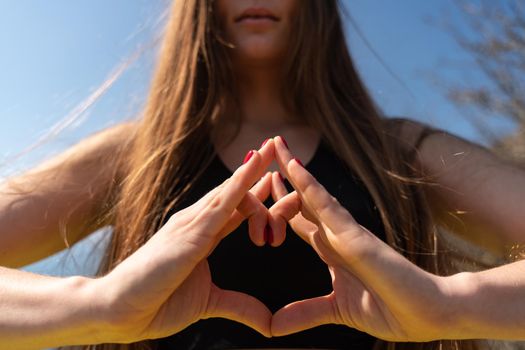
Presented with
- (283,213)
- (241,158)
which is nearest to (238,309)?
(283,213)

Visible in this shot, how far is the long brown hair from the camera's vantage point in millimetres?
1512

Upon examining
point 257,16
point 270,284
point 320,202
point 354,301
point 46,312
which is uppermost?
Result: point 257,16

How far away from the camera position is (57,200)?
1.57 meters

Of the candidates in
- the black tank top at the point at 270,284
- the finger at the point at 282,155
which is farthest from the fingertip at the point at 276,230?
the black tank top at the point at 270,284

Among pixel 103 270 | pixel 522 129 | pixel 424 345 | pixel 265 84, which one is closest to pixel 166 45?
pixel 265 84

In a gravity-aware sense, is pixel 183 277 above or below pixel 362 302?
above

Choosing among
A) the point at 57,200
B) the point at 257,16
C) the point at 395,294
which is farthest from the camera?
the point at 257,16

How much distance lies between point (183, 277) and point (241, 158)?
0.73 m

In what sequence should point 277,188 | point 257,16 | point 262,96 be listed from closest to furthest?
point 277,188 < point 257,16 < point 262,96

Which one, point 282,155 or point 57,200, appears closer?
point 282,155

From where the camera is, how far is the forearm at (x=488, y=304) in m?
0.93

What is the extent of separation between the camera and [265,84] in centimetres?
187

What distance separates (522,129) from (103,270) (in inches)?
93.1

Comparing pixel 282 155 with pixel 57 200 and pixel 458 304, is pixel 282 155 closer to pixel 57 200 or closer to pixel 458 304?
pixel 458 304
